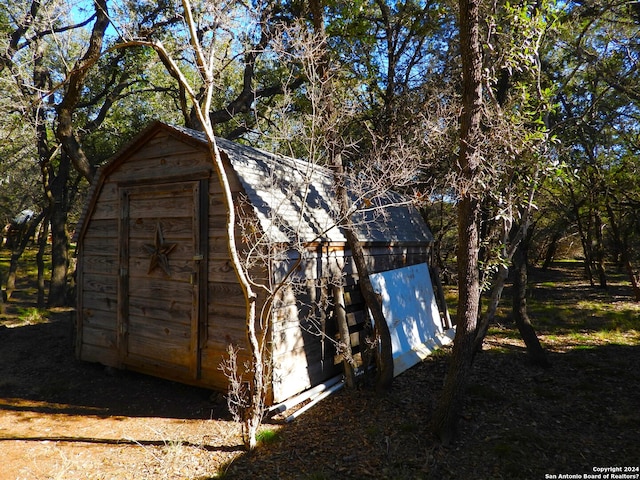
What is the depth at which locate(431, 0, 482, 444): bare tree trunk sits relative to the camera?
541cm

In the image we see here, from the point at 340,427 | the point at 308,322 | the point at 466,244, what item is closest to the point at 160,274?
the point at 308,322

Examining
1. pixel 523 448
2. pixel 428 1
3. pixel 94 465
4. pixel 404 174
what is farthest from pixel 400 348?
pixel 428 1

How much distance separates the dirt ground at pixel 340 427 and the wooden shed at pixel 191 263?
60 centimetres

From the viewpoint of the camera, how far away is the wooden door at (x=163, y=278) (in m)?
6.79

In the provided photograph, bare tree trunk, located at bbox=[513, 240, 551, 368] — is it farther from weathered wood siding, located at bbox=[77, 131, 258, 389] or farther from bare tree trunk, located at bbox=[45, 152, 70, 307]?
bare tree trunk, located at bbox=[45, 152, 70, 307]

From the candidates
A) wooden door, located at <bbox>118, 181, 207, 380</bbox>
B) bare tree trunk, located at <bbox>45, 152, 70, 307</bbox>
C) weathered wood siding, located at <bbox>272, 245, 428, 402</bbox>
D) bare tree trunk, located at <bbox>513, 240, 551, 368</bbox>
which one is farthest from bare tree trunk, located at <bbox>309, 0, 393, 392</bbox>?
bare tree trunk, located at <bbox>45, 152, 70, 307</bbox>

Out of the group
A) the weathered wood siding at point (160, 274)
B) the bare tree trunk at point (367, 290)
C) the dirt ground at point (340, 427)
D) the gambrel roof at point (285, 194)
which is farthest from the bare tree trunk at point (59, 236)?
the bare tree trunk at point (367, 290)

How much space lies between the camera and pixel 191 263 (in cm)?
695

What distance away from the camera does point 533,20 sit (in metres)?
6.03

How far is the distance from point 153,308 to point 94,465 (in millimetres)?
2954

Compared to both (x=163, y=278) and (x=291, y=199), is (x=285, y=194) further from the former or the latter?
(x=163, y=278)

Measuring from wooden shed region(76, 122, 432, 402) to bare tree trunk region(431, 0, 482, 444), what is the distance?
210 centimetres

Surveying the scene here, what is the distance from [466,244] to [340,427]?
3.14 metres

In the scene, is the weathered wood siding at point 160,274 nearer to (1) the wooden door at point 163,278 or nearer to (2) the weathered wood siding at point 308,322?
(1) the wooden door at point 163,278
